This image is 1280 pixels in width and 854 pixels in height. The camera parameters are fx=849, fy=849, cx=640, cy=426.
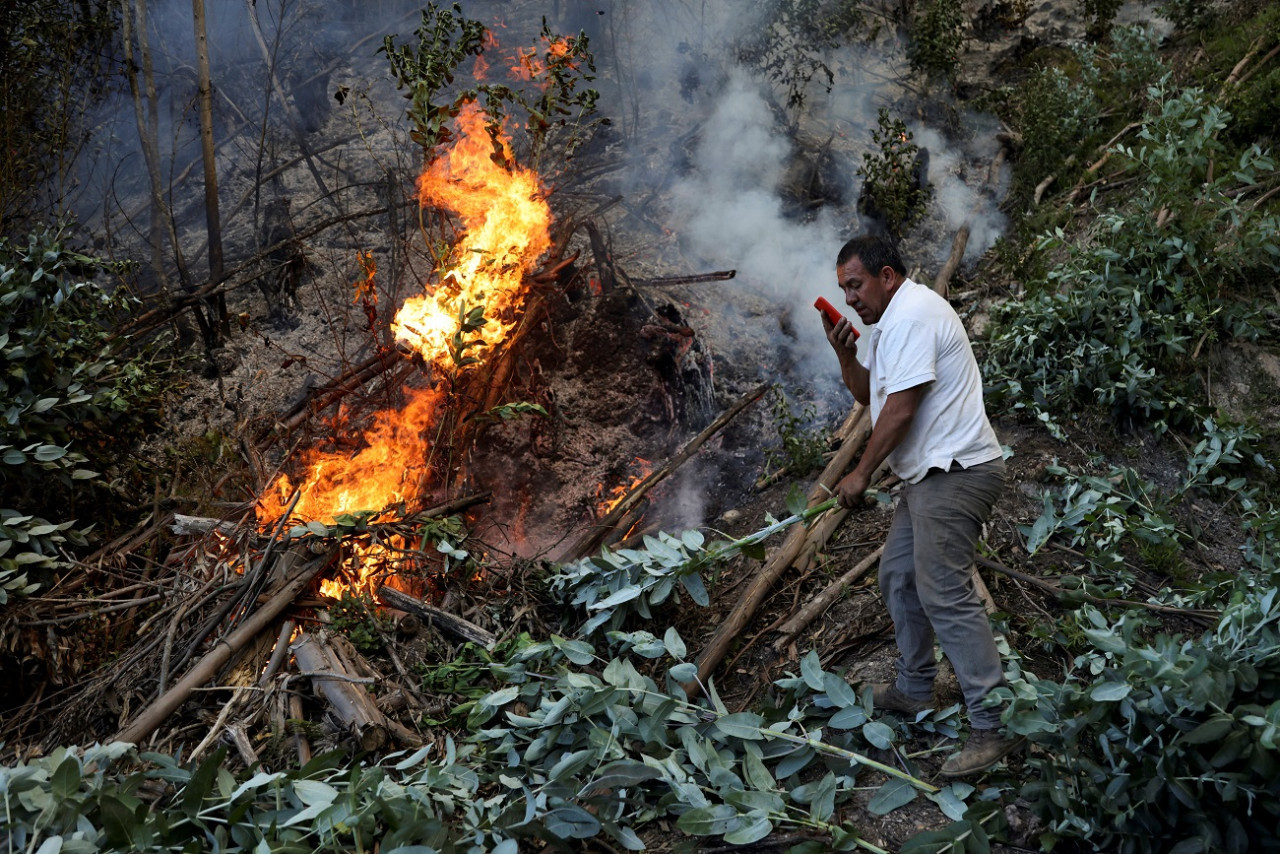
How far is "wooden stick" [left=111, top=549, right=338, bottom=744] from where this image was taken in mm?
3854

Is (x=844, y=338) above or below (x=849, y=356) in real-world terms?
above

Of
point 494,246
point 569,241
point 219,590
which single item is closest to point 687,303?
point 569,241

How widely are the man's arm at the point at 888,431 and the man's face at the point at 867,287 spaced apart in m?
0.45

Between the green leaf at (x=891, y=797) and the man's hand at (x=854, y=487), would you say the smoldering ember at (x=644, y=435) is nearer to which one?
the green leaf at (x=891, y=797)

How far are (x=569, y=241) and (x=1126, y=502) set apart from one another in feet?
15.6

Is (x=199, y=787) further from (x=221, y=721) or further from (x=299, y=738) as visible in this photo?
(x=221, y=721)

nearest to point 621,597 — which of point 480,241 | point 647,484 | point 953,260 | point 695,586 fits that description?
point 695,586

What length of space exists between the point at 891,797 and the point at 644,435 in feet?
12.7

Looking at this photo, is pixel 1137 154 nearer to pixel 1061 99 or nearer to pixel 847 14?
pixel 1061 99

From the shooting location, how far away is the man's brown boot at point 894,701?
3744 mm

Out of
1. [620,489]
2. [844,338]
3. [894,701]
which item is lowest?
[894,701]

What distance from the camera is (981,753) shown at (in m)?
3.39

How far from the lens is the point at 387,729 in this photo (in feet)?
12.5

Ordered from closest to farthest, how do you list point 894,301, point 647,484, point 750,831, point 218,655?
point 750,831
point 894,301
point 218,655
point 647,484
